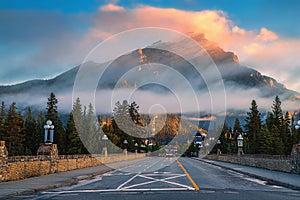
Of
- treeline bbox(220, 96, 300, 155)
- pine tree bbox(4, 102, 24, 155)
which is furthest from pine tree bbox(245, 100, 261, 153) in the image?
pine tree bbox(4, 102, 24, 155)

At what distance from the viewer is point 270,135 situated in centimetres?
8212

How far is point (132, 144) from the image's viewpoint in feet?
319

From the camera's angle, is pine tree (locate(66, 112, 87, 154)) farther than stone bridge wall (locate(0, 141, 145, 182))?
Yes

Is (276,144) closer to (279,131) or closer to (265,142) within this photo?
(265,142)

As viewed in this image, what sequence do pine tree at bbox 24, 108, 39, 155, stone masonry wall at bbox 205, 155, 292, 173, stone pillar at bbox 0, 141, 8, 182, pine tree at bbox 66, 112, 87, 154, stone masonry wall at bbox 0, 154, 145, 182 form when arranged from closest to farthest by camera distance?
stone pillar at bbox 0, 141, 8, 182
stone masonry wall at bbox 0, 154, 145, 182
stone masonry wall at bbox 205, 155, 292, 173
pine tree at bbox 66, 112, 87, 154
pine tree at bbox 24, 108, 39, 155

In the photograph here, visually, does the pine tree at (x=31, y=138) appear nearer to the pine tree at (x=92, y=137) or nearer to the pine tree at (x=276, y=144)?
the pine tree at (x=92, y=137)

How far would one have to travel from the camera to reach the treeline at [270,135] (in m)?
80.6

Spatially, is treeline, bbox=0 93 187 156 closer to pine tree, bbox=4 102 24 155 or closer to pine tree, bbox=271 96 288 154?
pine tree, bbox=4 102 24 155

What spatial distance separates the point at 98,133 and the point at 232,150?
41127mm

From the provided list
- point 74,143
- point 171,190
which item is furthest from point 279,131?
point 171,190

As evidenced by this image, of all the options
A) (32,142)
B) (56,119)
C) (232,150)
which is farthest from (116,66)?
(232,150)

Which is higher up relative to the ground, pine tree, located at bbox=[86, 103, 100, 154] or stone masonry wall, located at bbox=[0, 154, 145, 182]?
pine tree, located at bbox=[86, 103, 100, 154]

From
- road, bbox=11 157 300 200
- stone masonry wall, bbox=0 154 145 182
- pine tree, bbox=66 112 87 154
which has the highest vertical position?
pine tree, bbox=66 112 87 154

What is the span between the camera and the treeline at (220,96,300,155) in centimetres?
8056
